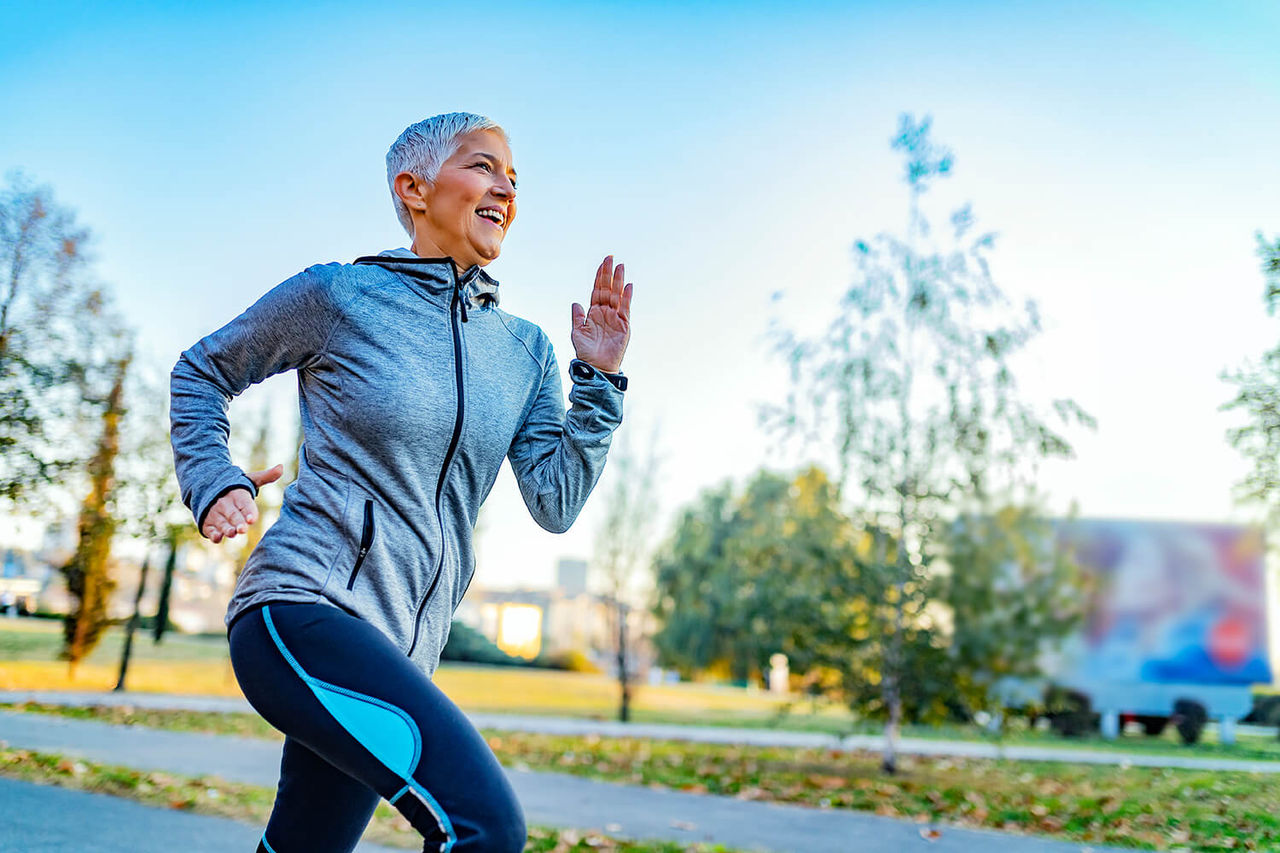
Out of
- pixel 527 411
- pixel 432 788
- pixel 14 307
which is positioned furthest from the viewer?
pixel 14 307

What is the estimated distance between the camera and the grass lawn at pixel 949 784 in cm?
732

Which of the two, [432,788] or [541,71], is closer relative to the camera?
[432,788]

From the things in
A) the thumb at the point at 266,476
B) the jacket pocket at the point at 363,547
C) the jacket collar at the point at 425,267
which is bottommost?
the jacket pocket at the point at 363,547

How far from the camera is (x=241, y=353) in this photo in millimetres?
2012

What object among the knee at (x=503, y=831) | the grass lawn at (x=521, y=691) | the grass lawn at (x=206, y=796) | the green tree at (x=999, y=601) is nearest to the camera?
the knee at (x=503, y=831)

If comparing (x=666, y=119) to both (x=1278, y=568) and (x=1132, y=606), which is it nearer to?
(x=1278, y=568)

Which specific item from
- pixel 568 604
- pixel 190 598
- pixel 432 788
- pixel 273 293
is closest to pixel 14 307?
pixel 273 293

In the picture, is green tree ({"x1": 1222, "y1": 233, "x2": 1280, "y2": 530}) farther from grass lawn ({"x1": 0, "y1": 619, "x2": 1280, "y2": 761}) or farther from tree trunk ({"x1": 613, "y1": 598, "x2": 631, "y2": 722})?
tree trunk ({"x1": 613, "y1": 598, "x2": 631, "y2": 722})

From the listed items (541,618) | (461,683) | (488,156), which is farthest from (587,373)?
(541,618)

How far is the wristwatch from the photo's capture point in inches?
85.4

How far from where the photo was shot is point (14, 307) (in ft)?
26.3

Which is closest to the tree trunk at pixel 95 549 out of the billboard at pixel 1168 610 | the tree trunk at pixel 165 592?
the tree trunk at pixel 165 592

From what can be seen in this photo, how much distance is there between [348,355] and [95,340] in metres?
8.40

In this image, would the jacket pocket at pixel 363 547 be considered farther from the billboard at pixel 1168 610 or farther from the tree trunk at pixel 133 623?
the tree trunk at pixel 133 623
